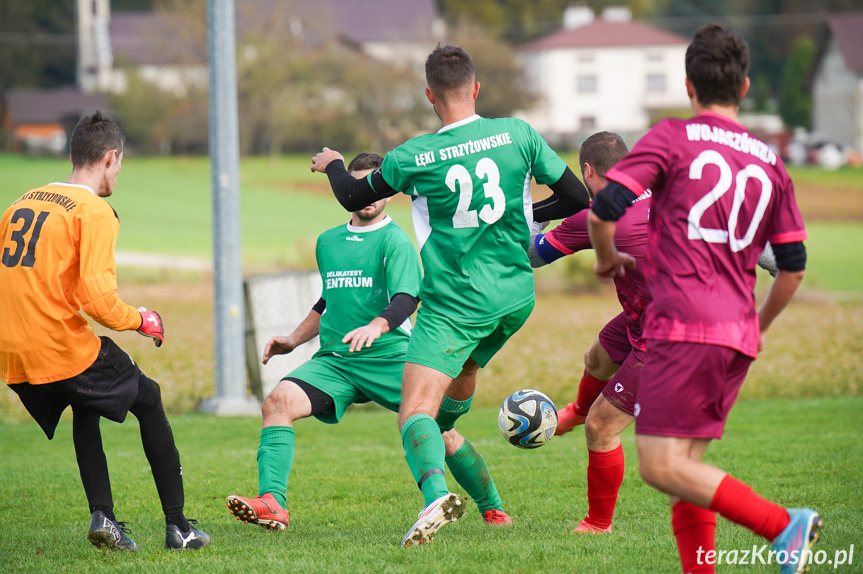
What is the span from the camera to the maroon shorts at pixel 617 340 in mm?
5535

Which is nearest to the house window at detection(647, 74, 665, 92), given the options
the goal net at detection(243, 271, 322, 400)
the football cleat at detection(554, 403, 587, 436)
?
the goal net at detection(243, 271, 322, 400)

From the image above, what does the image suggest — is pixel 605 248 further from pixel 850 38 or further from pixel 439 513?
pixel 850 38

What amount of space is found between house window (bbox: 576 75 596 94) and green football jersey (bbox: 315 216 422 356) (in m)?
67.6

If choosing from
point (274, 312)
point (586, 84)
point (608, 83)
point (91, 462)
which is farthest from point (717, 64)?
point (608, 83)

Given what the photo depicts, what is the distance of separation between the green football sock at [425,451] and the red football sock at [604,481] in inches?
40.7

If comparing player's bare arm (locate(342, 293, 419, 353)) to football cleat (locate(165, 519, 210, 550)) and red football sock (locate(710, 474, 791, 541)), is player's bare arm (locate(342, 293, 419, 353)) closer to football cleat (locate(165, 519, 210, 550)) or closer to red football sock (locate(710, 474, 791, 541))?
football cleat (locate(165, 519, 210, 550))

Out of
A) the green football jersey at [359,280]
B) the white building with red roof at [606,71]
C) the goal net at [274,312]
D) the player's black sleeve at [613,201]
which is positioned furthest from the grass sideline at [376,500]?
the white building with red roof at [606,71]

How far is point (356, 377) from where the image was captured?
567 centimetres

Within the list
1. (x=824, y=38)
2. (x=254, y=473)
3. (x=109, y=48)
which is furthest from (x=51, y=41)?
(x=254, y=473)

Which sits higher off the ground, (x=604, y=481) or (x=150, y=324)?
(x=150, y=324)

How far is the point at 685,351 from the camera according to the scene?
11.9ft

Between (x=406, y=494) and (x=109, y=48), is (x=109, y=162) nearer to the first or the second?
(x=406, y=494)

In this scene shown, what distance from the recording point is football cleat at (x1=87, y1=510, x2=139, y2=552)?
15.7ft

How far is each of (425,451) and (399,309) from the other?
2.74 feet
